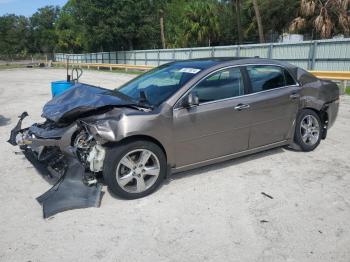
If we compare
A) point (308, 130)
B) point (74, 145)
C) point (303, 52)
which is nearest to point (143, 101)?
point (74, 145)

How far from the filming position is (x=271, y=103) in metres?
5.14

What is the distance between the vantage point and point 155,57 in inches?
1196

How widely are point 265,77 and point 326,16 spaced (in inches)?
889

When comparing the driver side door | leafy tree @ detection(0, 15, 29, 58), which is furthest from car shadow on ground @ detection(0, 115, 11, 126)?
leafy tree @ detection(0, 15, 29, 58)

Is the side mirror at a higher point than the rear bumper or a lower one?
higher

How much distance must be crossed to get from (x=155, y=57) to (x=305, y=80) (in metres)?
25.6

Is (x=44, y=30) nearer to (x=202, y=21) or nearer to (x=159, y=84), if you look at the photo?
(x=202, y=21)

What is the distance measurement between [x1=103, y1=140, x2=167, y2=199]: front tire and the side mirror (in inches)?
25.1

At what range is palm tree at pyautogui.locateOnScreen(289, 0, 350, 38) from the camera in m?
24.2

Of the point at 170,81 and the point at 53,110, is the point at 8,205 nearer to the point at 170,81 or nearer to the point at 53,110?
the point at 53,110

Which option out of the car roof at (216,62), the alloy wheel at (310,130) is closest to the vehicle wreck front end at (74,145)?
the car roof at (216,62)

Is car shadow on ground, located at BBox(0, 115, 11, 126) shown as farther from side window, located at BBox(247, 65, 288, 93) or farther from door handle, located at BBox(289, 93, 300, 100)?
door handle, located at BBox(289, 93, 300, 100)

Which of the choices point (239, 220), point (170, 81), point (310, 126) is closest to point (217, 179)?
point (239, 220)

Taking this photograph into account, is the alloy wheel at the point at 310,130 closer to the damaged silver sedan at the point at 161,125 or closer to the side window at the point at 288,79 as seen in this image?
the damaged silver sedan at the point at 161,125
